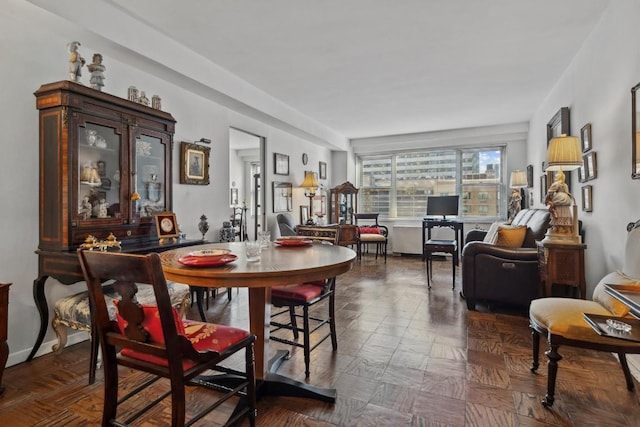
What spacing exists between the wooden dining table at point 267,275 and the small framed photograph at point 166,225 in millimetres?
990

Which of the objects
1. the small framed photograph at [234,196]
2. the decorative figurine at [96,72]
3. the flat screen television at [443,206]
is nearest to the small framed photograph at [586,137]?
the flat screen television at [443,206]

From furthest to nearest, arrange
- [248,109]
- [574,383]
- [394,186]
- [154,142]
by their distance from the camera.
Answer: [394,186] < [248,109] < [154,142] < [574,383]

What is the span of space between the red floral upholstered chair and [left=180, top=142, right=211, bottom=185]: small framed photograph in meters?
3.19

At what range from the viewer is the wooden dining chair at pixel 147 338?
46.3 inches

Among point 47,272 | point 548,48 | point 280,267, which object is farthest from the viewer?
point 548,48

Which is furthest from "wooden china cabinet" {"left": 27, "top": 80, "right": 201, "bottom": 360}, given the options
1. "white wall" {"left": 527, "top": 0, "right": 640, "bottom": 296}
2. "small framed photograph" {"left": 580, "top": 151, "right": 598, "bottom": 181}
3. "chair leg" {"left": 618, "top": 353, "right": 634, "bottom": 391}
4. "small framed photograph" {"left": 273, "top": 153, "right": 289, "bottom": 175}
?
"small framed photograph" {"left": 580, "top": 151, "right": 598, "bottom": 181}

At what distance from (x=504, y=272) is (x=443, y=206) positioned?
11.1 feet

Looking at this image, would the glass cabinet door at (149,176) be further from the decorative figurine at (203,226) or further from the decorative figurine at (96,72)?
the decorative figurine at (203,226)

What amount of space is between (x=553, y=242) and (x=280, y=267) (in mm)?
2320

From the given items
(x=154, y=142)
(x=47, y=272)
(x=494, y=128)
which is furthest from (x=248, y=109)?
(x=494, y=128)

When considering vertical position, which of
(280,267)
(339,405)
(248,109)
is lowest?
(339,405)

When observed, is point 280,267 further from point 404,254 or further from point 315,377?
→ point 404,254

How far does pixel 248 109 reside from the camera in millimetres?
4371

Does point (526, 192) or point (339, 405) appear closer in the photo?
point (339, 405)
